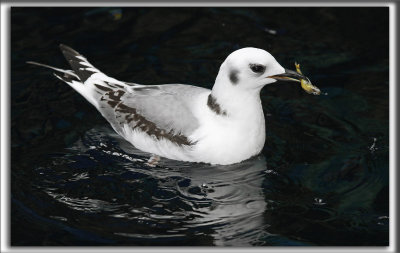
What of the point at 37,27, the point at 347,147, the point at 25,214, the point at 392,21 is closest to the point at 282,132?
the point at 347,147

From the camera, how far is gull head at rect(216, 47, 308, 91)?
7.27 meters

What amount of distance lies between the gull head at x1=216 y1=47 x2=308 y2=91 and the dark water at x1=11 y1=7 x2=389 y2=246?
1.11m

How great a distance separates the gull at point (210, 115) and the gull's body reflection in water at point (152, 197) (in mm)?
211

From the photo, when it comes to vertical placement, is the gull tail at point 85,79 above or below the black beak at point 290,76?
above

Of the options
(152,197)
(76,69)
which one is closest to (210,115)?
(152,197)

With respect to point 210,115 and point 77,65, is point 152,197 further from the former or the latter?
point 77,65

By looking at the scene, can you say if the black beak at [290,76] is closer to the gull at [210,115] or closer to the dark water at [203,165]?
the gull at [210,115]

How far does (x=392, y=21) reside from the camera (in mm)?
8445

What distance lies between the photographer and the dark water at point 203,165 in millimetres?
6730

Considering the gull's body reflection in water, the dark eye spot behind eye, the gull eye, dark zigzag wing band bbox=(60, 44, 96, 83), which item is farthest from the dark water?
the gull eye

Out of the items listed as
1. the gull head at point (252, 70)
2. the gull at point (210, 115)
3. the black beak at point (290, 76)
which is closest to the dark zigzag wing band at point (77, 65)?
the gull at point (210, 115)

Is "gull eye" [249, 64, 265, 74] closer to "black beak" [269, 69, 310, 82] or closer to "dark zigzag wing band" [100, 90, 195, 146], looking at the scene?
"black beak" [269, 69, 310, 82]

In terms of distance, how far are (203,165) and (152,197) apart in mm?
924

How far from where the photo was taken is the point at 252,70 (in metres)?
7.32
